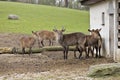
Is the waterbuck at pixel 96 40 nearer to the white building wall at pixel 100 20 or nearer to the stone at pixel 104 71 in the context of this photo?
the white building wall at pixel 100 20

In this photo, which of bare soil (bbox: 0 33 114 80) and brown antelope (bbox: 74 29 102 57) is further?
brown antelope (bbox: 74 29 102 57)

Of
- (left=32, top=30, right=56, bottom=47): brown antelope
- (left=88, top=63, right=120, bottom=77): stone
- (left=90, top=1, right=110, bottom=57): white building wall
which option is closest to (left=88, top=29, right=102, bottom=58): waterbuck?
(left=90, top=1, right=110, bottom=57): white building wall

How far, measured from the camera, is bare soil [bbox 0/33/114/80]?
450 inches

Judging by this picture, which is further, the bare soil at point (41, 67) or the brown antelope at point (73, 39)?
the brown antelope at point (73, 39)

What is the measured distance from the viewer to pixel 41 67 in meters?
13.7

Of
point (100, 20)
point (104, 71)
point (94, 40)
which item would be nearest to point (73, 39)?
point (94, 40)

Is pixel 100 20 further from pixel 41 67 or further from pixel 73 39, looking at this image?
pixel 41 67

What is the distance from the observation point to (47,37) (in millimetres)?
22953

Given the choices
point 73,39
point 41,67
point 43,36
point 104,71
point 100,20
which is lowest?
point 41,67

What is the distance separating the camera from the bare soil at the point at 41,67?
11.4m

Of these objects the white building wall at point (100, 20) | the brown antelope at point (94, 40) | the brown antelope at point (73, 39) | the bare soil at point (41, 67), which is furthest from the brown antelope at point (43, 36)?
the brown antelope at point (94, 40)

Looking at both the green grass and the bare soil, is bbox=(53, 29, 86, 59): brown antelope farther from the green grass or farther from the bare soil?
the green grass

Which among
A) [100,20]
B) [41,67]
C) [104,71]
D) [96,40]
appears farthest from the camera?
[100,20]

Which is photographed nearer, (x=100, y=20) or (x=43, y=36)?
(x=100, y=20)
